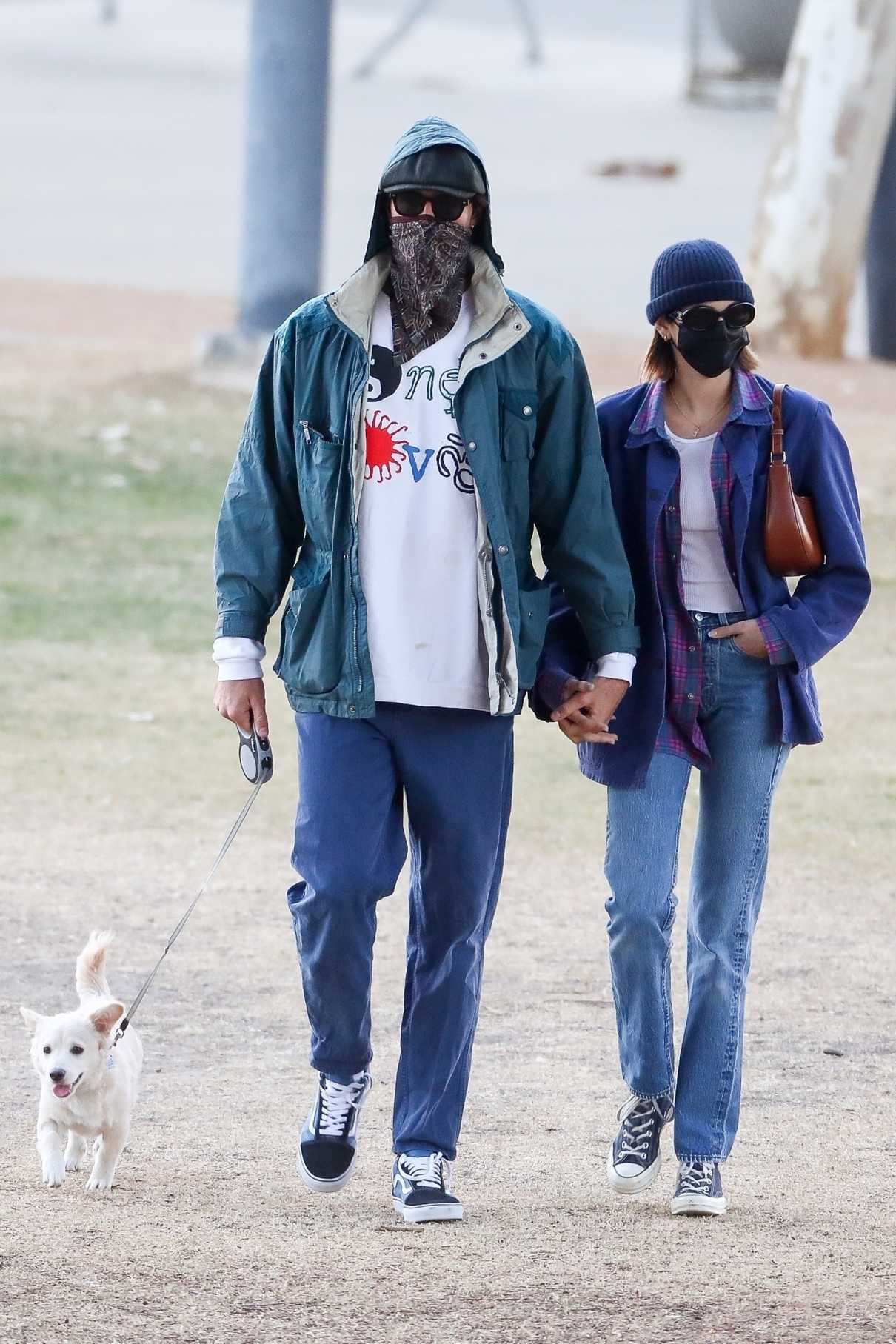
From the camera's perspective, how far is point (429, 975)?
4531 millimetres

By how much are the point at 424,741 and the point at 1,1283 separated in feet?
4.28

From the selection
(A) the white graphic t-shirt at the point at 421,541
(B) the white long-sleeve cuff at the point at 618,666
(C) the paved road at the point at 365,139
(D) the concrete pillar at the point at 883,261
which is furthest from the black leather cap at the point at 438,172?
(C) the paved road at the point at 365,139

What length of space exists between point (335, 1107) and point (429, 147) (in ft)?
6.45

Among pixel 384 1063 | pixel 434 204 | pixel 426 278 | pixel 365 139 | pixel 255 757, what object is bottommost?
pixel 365 139

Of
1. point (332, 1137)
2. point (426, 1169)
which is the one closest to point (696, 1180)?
point (426, 1169)

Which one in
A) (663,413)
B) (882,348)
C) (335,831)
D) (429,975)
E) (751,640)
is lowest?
(882,348)

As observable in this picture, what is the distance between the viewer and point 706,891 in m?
4.64

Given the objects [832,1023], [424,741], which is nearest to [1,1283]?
[424,741]

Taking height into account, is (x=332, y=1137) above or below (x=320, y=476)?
below

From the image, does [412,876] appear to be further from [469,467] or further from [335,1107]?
[469,467]

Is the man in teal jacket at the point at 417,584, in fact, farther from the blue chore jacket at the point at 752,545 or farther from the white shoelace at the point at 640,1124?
the white shoelace at the point at 640,1124

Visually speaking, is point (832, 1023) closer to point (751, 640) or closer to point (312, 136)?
point (751, 640)

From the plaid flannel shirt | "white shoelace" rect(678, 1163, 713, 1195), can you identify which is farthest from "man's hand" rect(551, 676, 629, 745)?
"white shoelace" rect(678, 1163, 713, 1195)

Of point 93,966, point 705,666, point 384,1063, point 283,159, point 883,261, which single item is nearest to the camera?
point 705,666
